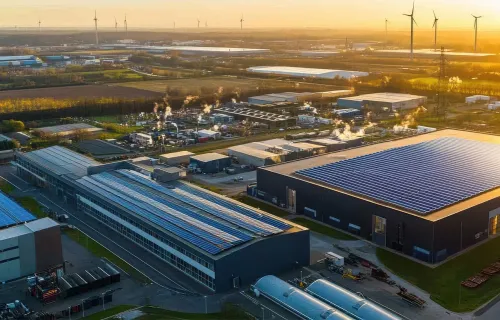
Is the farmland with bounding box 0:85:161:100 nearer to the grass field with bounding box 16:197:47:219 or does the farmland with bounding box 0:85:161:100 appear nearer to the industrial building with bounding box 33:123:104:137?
the industrial building with bounding box 33:123:104:137

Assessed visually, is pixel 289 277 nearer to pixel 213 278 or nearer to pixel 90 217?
pixel 213 278

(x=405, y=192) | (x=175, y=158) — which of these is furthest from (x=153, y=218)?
(x=175, y=158)

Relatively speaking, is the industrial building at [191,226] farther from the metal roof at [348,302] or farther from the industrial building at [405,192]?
the industrial building at [405,192]

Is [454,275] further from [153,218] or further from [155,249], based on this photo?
[153,218]

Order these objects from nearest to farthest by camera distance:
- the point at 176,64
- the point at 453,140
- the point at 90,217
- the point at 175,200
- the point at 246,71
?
1. the point at 175,200
2. the point at 90,217
3. the point at 453,140
4. the point at 246,71
5. the point at 176,64

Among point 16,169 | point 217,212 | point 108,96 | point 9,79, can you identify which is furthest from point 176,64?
point 217,212

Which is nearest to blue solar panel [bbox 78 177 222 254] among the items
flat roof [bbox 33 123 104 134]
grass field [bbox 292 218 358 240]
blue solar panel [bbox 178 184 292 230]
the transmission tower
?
blue solar panel [bbox 178 184 292 230]
